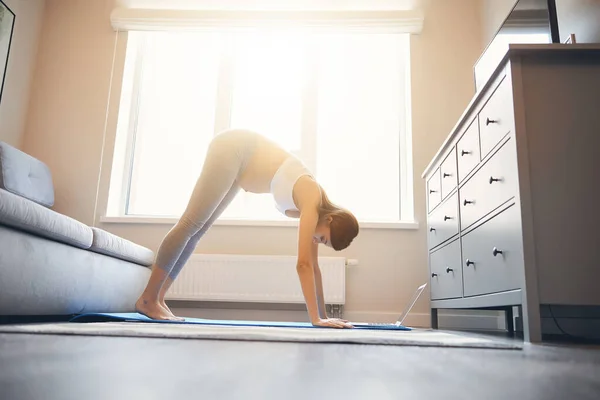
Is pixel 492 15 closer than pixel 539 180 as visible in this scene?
No

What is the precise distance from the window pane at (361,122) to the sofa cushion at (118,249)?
1415 millimetres

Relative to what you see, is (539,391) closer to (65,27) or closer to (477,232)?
(477,232)

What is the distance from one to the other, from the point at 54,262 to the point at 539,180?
181cm

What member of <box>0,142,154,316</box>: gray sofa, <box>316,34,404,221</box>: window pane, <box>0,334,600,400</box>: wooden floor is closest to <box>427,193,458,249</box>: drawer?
<box>316,34,404,221</box>: window pane

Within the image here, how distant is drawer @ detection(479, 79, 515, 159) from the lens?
1.66 m

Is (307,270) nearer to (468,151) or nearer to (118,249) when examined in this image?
(468,151)

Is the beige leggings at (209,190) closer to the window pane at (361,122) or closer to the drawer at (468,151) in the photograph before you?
the drawer at (468,151)

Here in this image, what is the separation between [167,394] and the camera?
0.50m

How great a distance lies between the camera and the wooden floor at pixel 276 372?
52 centimetres

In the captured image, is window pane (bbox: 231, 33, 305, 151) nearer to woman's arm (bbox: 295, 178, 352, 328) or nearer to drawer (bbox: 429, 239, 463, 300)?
drawer (bbox: 429, 239, 463, 300)

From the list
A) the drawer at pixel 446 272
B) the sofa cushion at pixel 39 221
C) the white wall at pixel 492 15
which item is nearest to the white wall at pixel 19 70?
the sofa cushion at pixel 39 221

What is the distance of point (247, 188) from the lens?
7.74ft

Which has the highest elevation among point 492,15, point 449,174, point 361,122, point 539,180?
point 492,15

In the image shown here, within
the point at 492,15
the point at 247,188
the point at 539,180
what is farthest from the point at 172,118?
the point at 539,180
